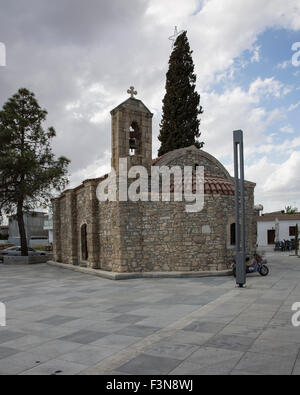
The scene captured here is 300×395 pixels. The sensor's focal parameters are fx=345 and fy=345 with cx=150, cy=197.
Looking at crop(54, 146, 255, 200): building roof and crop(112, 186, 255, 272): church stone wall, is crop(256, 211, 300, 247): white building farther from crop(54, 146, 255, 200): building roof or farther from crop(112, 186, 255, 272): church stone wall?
crop(112, 186, 255, 272): church stone wall

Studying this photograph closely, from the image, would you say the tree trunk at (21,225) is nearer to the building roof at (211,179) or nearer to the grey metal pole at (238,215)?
the building roof at (211,179)

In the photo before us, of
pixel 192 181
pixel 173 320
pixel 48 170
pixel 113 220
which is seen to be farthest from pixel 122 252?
pixel 48 170

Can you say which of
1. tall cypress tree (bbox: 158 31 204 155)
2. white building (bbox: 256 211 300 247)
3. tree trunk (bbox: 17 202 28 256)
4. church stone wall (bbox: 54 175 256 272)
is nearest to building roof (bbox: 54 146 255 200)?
church stone wall (bbox: 54 175 256 272)

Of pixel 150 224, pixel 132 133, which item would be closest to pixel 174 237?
pixel 150 224

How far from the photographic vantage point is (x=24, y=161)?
68.0ft

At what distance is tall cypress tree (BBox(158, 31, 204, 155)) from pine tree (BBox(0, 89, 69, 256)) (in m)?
7.43

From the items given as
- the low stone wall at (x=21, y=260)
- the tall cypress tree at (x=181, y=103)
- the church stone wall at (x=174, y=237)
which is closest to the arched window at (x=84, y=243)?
the church stone wall at (x=174, y=237)

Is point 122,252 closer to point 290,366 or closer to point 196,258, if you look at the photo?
point 196,258

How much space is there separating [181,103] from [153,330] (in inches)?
771

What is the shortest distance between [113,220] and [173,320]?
22.6 ft

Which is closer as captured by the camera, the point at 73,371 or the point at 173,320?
the point at 73,371

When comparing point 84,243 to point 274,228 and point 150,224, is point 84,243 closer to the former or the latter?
point 150,224

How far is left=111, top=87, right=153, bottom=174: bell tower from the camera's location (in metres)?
13.2
